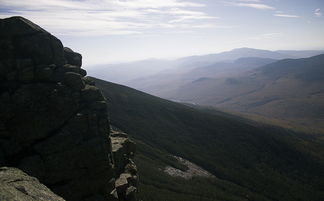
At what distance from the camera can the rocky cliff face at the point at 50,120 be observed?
38.9 m

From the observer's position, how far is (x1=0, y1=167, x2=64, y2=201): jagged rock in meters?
21.8

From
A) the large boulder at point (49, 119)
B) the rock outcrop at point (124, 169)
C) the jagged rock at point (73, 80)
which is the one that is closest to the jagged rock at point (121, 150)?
the rock outcrop at point (124, 169)

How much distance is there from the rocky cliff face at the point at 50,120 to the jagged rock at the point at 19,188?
9592mm

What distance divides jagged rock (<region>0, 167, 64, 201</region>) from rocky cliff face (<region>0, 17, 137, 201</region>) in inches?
378

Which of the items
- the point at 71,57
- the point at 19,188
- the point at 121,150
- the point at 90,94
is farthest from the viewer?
the point at 121,150

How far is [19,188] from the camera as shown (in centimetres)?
2441

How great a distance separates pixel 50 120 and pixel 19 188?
60.2 ft

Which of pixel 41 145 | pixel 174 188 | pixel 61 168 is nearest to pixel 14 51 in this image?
pixel 41 145

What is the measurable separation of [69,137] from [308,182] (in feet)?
621

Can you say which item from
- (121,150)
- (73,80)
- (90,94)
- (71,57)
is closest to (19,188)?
(73,80)

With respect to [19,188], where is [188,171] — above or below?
below

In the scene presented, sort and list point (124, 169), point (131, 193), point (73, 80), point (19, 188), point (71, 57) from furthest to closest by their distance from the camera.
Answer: point (124, 169), point (71, 57), point (131, 193), point (73, 80), point (19, 188)

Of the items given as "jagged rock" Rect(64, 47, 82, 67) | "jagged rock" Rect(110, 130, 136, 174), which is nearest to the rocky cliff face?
"jagged rock" Rect(64, 47, 82, 67)

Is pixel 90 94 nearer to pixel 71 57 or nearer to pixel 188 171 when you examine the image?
pixel 71 57
